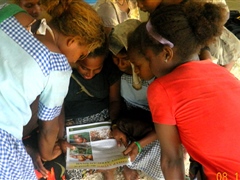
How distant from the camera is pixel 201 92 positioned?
996mm

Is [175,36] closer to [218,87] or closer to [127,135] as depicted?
[218,87]

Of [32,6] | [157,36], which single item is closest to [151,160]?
[157,36]

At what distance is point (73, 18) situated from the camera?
1081mm

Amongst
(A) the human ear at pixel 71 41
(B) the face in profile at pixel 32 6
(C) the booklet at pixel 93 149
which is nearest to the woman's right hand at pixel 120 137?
(C) the booklet at pixel 93 149

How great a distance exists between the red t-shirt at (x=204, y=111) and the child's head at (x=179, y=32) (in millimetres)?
61

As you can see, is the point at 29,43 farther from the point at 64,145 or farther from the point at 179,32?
the point at 64,145

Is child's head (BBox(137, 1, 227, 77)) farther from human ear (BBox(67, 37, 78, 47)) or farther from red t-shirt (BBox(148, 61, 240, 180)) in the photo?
human ear (BBox(67, 37, 78, 47))

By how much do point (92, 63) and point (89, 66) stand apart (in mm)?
24

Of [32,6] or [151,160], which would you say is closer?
[151,160]

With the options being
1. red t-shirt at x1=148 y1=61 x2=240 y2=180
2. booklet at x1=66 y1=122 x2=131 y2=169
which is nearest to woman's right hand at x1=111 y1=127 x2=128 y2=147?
booklet at x1=66 y1=122 x2=131 y2=169

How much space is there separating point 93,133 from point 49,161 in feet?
0.83

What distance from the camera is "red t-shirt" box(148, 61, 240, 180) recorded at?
0.98 metres

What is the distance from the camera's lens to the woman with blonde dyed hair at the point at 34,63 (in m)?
0.89

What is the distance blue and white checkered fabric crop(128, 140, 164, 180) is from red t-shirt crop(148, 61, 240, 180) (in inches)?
15.4
